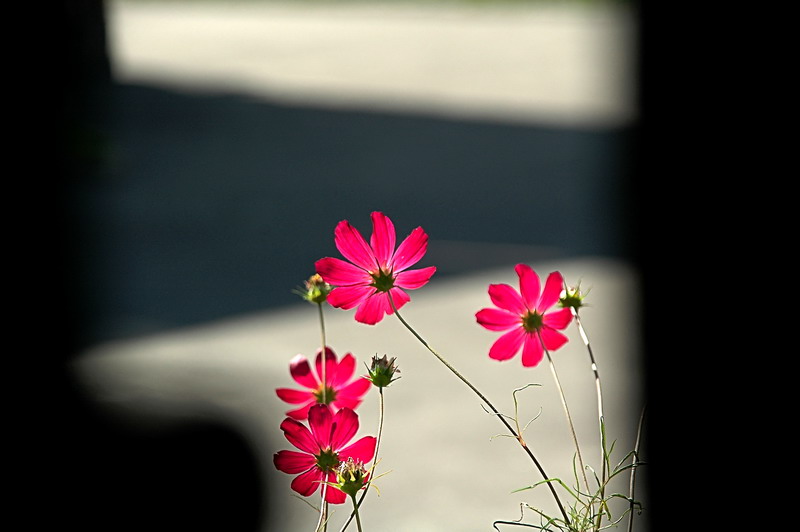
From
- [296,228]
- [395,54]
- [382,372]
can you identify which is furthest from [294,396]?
[395,54]

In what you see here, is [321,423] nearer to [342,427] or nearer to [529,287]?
[342,427]

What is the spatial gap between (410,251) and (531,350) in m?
0.11

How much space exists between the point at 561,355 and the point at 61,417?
2.75 m

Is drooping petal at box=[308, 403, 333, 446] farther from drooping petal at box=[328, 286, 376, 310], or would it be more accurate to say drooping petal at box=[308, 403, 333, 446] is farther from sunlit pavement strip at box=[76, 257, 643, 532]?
sunlit pavement strip at box=[76, 257, 643, 532]

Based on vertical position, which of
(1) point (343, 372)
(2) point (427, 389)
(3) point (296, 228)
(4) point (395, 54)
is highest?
(4) point (395, 54)

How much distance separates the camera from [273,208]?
24.3 ft

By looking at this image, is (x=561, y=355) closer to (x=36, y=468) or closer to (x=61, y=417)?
(x=61, y=417)

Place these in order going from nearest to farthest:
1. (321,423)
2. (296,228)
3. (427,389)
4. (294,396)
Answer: (321,423)
(294,396)
(427,389)
(296,228)

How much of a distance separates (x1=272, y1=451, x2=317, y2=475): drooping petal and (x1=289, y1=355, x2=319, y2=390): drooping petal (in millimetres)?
92

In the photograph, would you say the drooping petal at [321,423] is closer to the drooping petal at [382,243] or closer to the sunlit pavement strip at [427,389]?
the drooping petal at [382,243]

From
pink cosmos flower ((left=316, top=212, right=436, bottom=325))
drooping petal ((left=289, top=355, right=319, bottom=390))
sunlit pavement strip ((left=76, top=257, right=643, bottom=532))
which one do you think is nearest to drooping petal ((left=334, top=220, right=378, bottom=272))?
pink cosmos flower ((left=316, top=212, right=436, bottom=325))

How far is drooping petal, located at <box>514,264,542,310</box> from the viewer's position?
82cm

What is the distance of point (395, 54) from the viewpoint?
12578 millimetres

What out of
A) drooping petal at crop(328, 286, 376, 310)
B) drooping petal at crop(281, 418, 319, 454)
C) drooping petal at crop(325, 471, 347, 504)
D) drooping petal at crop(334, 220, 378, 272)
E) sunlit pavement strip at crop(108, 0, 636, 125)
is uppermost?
sunlit pavement strip at crop(108, 0, 636, 125)
